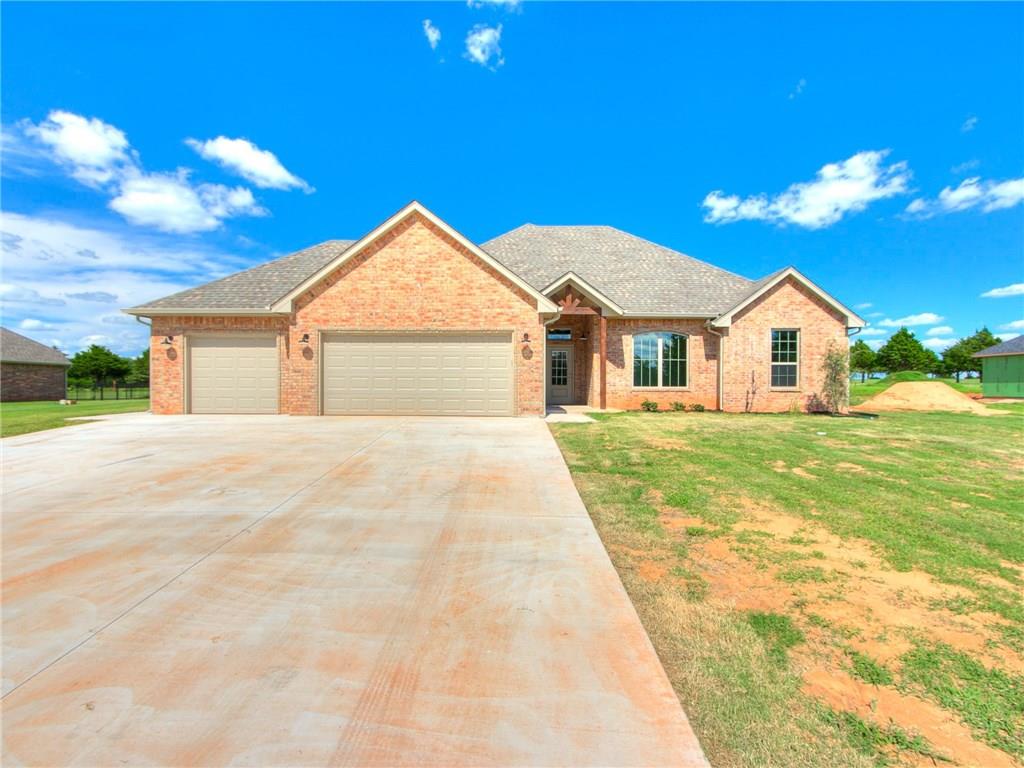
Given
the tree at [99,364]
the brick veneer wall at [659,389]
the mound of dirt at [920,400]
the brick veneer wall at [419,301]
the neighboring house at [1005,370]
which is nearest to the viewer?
the brick veneer wall at [419,301]

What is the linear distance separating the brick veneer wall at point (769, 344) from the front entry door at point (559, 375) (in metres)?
5.62

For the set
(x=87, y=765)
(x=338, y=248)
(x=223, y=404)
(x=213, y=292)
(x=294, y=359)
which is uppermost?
(x=338, y=248)

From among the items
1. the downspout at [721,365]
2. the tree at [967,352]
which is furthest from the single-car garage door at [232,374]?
the tree at [967,352]

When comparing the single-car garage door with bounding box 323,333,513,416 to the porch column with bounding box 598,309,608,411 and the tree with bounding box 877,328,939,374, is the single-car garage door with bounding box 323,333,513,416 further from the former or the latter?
the tree with bounding box 877,328,939,374

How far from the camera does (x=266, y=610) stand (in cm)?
297

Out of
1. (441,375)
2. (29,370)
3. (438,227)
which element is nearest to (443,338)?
(441,375)

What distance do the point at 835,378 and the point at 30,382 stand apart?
4230 centimetres

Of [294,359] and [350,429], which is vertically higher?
[294,359]

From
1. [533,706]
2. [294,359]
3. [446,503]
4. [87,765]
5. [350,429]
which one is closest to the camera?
[87,765]

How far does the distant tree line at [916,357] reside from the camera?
48.2 m

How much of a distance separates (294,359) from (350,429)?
434 cm

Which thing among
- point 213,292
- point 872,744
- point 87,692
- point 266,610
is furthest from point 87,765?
point 213,292

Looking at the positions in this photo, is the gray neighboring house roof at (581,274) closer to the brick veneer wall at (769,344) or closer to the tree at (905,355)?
the brick veneer wall at (769,344)

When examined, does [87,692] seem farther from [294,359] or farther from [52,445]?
[294,359]
